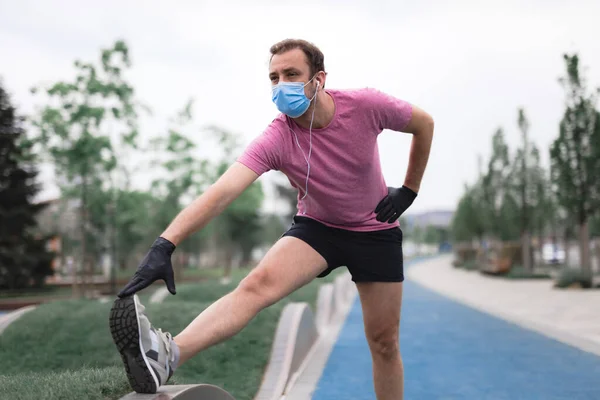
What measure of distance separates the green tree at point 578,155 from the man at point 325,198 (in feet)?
59.9

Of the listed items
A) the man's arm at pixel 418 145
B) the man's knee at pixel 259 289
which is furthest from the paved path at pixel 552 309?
the man's knee at pixel 259 289

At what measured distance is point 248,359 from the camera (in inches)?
250

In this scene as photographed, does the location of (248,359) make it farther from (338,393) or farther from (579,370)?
(579,370)

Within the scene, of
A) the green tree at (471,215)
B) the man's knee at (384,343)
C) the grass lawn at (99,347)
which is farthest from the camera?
the green tree at (471,215)

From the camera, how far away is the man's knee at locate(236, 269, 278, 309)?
298cm

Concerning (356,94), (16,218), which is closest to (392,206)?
(356,94)

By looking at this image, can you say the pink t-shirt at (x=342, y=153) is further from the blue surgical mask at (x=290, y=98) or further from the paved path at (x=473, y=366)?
the paved path at (x=473, y=366)

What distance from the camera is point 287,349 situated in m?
6.53

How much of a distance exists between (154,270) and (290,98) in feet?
3.44

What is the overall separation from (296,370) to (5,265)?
23074mm

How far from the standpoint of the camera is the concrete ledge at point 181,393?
2748mm

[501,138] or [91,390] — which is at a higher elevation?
[501,138]

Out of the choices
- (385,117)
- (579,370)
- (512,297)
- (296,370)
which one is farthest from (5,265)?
(385,117)

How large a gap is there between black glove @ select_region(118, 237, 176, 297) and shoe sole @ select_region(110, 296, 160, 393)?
0.18ft
